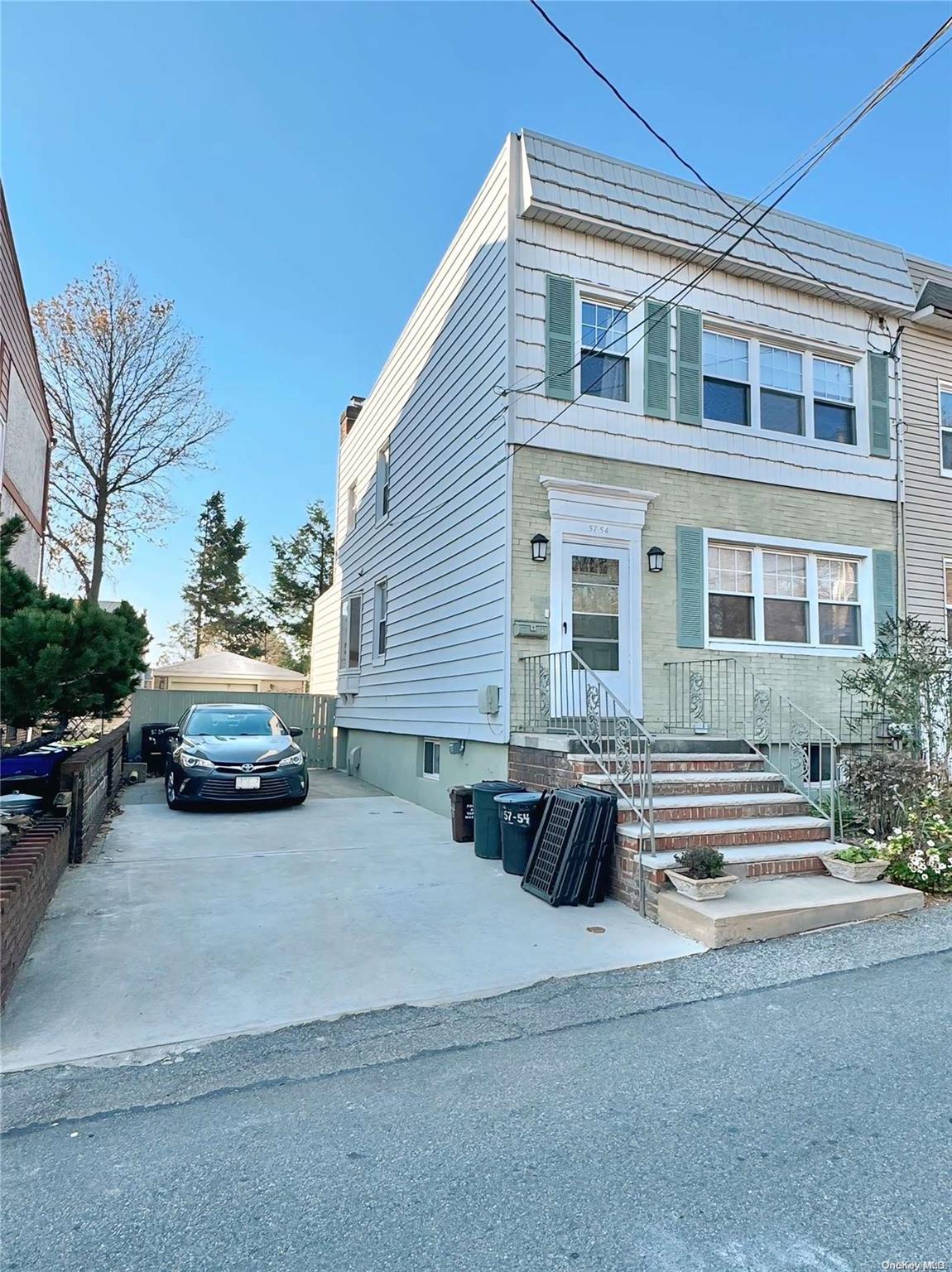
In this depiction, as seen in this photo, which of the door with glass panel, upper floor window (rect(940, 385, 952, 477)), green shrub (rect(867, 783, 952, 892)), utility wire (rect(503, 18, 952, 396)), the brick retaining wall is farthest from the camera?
upper floor window (rect(940, 385, 952, 477))

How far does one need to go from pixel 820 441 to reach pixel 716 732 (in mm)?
4193

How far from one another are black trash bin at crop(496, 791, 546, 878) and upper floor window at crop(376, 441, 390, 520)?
789 centimetres

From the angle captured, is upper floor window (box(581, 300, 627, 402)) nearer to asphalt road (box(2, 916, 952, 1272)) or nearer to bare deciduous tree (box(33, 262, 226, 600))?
asphalt road (box(2, 916, 952, 1272))

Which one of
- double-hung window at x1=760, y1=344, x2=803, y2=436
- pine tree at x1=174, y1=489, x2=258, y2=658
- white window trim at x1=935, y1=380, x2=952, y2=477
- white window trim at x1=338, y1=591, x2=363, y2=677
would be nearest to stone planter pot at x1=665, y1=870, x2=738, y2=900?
double-hung window at x1=760, y1=344, x2=803, y2=436

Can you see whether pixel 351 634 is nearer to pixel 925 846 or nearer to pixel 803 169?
pixel 925 846

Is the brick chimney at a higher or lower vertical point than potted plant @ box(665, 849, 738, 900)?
higher

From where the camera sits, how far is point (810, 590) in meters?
9.48

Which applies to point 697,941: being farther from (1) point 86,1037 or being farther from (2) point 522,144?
(2) point 522,144

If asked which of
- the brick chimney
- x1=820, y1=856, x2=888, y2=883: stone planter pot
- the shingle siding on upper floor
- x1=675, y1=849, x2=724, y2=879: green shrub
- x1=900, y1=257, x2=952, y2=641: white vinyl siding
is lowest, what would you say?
x1=820, y1=856, x2=888, y2=883: stone planter pot

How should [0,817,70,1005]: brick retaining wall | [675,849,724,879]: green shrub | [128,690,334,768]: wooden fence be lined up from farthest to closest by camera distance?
[128,690,334,768]: wooden fence
[675,849,724,879]: green shrub
[0,817,70,1005]: brick retaining wall

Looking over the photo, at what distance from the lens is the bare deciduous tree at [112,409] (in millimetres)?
19156

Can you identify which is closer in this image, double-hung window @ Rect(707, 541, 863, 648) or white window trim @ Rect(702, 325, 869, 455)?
double-hung window @ Rect(707, 541, 863, 648)

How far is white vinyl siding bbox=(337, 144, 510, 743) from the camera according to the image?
27.8 feet

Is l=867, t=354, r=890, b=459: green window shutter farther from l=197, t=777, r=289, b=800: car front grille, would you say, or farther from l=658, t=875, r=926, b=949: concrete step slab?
l=197, t=777, r=289, b=800: car front grille
